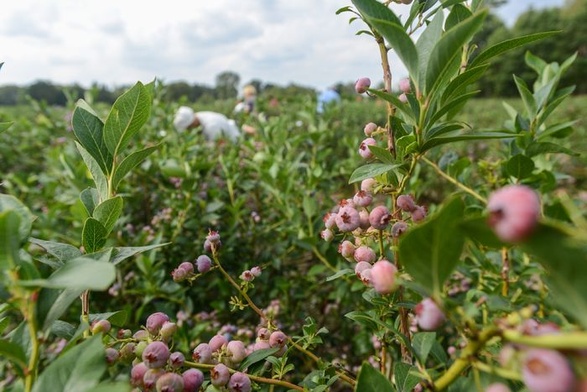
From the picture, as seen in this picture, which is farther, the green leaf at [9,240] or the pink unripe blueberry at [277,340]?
the pink unripe blueberry at [277,340]

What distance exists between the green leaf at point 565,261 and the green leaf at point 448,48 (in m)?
0.26

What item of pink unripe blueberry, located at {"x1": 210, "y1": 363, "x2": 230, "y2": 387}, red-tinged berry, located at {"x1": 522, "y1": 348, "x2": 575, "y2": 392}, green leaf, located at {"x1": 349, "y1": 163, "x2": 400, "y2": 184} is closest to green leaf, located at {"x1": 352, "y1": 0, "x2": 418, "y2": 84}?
green leaf, located at {"x1": 349, "y1": 163, "x2": 400, "y2": 184}

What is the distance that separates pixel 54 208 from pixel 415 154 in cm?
168

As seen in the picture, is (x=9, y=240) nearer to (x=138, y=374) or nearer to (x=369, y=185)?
(x=138, y=374)

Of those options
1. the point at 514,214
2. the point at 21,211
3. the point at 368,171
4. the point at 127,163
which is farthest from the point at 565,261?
the point at 127,163

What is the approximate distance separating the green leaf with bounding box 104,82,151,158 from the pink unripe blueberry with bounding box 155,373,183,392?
35 centimetres

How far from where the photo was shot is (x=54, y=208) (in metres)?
1.78

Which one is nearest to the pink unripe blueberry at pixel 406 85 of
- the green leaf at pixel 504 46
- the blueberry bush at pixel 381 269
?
the blueberry bush at pixel 381 269

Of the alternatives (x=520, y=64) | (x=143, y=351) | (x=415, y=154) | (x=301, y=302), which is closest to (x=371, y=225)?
(x=415, y=154)

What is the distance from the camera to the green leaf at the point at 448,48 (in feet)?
1.43

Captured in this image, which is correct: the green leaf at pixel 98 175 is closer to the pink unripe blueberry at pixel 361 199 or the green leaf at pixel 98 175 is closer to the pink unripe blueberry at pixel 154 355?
the pink unripe blueberry at pixel 154 355

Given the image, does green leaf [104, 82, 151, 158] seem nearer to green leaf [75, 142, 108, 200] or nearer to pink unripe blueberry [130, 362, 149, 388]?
green leaf [75, 142, 108, 200]

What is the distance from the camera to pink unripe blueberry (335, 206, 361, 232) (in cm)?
63

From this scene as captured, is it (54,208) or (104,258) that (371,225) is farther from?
(54,208)
